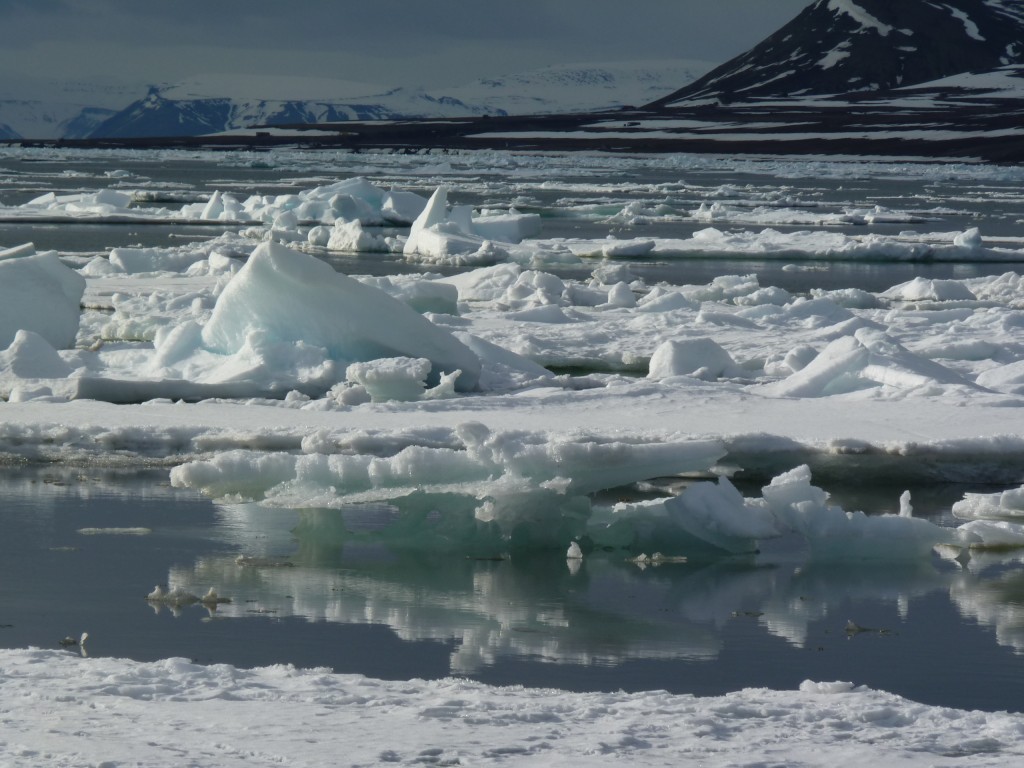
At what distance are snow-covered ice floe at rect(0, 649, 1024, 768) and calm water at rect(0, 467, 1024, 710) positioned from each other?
14.9 inches

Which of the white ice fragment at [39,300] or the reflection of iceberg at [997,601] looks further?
the white ice fragment at [39,300]

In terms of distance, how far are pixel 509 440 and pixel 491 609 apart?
0.85 m

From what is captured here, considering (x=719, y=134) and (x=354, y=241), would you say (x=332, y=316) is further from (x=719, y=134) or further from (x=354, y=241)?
(x=719, y=134)

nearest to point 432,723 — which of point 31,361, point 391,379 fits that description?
point 391,379

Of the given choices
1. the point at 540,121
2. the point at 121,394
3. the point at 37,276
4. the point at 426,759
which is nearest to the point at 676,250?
the point at 37,276

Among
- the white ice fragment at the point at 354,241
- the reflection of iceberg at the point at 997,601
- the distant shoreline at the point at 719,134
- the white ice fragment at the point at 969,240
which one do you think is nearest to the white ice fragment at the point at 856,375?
the reflection of iceberg at the point at 997,601

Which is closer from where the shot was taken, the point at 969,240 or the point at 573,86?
the point at 969,240

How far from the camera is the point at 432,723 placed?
3.39 m

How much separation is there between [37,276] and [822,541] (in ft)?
19.9

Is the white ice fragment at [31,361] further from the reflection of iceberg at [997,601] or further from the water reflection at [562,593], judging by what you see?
the reflection of iceberg at [997,601]

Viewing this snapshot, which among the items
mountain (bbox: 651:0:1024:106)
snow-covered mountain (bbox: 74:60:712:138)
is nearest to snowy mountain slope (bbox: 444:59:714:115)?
snow-covered mountain (bbox: 74:60:712:138)

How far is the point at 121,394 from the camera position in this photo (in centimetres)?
786

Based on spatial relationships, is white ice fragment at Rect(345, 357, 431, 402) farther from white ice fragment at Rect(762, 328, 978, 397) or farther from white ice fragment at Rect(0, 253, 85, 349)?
white ice fragment at Rect(0, 253, 85, 349)

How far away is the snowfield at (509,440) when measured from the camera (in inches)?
132
